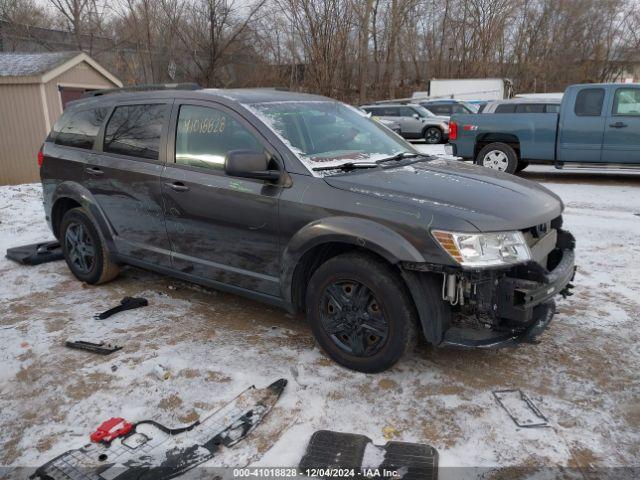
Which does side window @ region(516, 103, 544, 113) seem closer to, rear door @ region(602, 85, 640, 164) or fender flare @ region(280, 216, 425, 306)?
rear door @ region(602, 85, 640, 164)

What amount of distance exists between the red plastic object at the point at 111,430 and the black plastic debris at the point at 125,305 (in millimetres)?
1584

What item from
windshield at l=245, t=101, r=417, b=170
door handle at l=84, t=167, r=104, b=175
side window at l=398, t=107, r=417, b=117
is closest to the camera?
windshield at l=245, t=101, r=417, b=170

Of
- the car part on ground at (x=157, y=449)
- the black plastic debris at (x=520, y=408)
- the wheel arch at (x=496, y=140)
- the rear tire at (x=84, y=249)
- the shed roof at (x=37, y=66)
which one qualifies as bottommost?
the car part on ground at (x=157, y=449)

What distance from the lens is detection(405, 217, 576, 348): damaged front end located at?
295 cm

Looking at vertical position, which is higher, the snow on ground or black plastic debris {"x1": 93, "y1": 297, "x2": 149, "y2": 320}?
black plastic debris {"x1": 93, "y1": 297, "x2": 149, "y2": 320}

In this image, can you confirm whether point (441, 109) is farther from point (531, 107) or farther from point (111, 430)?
point (111, 430)

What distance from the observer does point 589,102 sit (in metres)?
10.1

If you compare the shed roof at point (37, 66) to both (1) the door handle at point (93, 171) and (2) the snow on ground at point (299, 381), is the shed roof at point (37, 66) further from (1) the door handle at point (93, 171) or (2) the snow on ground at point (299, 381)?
(2) the snow on ground at point (299, 381)

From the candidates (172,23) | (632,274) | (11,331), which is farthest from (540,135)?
(172,23)

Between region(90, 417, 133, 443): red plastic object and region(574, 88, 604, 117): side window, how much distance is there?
9934mm

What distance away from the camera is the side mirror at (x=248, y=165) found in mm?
3402

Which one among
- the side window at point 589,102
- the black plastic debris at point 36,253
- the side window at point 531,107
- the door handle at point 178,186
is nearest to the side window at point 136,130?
the door handle at point 178,186

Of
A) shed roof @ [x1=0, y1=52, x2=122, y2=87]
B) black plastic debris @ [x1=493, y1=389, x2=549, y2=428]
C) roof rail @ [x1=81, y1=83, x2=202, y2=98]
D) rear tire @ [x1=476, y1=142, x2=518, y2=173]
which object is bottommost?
black plastic debris @ [x1=493, y1=389, x2=549, y2=428]

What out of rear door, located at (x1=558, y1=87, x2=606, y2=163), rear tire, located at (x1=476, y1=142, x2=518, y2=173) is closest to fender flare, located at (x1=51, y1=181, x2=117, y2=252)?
rear tire, located at (x1=476, y1=142, x2=518, y2=173)
